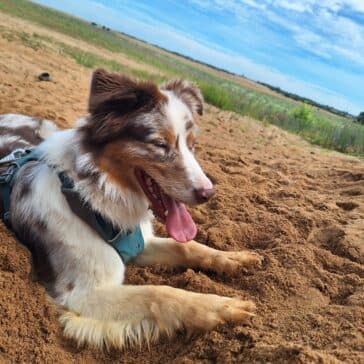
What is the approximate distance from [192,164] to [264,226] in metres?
1.78

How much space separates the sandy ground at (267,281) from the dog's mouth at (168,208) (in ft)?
1.78

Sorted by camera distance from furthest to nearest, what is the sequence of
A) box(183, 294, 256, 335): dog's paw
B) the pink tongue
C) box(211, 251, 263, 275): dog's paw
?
1. box(211, 251, 263, 275): dog's paw
2. the pink tongue
3. box(183, 294, 256, 335): dog's paw

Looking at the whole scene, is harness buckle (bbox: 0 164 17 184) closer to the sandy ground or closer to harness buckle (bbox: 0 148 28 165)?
harness buckle (bbox: 0 148 28 165)

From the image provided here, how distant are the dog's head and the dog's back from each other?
1.77 meters

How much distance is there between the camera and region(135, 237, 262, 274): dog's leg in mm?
4070

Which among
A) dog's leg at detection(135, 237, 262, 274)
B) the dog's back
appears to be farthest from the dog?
the dog's back

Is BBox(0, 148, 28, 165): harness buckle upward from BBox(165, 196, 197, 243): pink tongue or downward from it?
downward

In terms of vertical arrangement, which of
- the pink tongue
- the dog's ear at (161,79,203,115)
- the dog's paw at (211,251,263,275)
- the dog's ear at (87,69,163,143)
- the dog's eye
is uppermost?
the dog's ear at (161,79,203,115)

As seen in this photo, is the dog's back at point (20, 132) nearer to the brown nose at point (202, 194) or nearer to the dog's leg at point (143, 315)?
the dog's leg at point (143, 315)

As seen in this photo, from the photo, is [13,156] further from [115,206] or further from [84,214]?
[115,206]

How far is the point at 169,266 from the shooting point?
4.22 m

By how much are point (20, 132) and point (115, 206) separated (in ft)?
7.56

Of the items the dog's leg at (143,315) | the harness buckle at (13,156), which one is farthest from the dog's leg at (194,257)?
the harness buckle at (13,156)

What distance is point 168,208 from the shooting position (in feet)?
11.9
